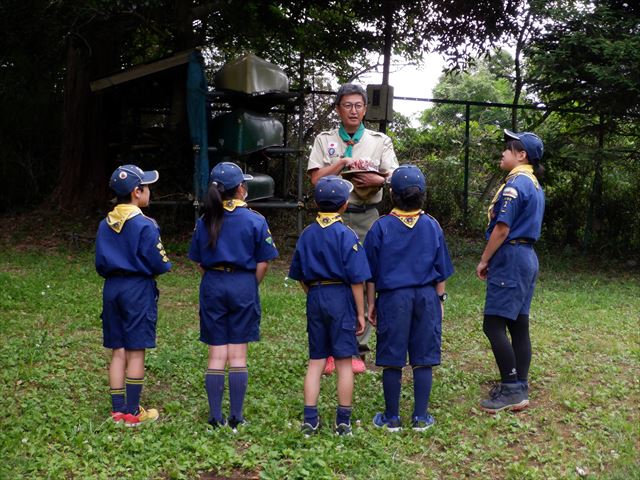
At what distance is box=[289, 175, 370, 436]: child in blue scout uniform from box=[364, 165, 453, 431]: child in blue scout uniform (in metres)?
0.18

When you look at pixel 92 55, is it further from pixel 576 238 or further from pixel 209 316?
pixel 209 316

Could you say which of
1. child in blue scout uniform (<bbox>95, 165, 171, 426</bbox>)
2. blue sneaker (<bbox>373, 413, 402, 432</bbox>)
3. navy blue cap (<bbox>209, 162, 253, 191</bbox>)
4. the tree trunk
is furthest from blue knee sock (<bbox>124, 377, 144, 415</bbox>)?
the tree trunk

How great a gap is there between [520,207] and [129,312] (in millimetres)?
2462

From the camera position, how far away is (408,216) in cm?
457

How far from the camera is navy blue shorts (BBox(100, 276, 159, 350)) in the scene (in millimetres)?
4555

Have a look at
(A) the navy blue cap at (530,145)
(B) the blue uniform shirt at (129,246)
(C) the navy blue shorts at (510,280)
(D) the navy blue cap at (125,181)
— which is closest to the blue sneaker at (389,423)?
(C) the navy blue shorts at (510,280)

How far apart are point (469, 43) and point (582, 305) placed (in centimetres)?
514

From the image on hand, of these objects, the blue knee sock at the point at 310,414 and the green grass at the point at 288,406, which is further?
the blue knee sock at the point at 310,414

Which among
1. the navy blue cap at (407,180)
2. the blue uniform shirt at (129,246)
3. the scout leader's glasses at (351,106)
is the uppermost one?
the scout leader's glasses at (351,106)

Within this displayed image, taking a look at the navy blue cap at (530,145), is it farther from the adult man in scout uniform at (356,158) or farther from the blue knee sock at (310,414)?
the blue knee sock at (310,414)

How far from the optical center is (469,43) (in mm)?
11945

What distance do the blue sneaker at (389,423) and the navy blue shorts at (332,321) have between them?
47cm

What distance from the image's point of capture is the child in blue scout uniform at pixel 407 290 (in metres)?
4.49

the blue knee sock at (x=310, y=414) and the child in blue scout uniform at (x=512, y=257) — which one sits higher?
the child in blue scout uniform at (x=512, y=257)
